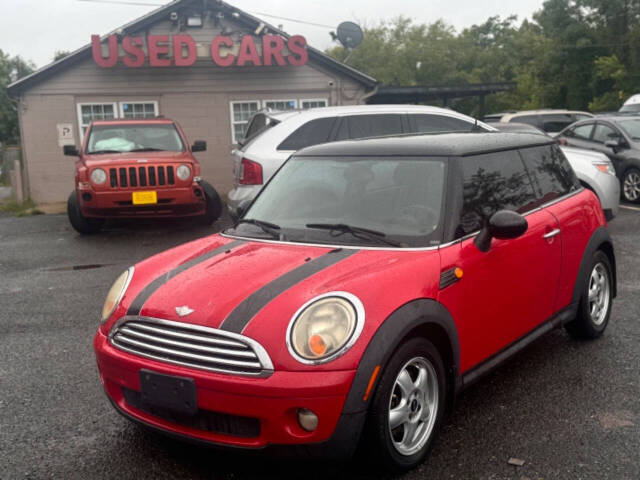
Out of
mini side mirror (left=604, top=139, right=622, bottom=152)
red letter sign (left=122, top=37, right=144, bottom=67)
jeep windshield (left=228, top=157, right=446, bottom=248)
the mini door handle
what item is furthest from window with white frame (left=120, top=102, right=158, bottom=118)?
the mini door handle

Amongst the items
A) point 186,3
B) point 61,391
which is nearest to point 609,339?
point 61,391

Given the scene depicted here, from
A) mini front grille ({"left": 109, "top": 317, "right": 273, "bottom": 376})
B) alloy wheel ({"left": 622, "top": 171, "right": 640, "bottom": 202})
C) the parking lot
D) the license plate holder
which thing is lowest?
the parking lot

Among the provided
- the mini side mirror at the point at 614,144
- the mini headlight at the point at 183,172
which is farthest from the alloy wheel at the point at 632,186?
the mini headlight at the point at 183,172

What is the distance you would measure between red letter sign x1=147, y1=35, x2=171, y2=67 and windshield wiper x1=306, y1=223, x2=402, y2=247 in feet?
44.0

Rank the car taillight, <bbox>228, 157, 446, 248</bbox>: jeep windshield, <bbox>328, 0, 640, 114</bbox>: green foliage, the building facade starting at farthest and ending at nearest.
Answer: <bbox>328, 0, 640, 114</bbox>: green foliage, the building facade, the car taillight, <bbox>228, 157, 446, 248</bbox>: jeep windshield

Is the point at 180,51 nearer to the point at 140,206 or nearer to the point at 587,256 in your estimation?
the point at 140,206

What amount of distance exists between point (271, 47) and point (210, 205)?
6.91 meters

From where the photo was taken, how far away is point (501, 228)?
3424 millimetres

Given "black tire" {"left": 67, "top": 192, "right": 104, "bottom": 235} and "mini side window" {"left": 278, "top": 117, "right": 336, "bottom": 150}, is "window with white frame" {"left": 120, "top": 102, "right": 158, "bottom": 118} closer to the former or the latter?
"black tire" {"left": 67, "top": 192, "right": 104, "bottom": 235}

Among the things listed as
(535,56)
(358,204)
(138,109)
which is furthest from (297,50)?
(535,56)

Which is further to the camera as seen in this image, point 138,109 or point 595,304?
point 138,109

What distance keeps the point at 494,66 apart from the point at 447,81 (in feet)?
15.4

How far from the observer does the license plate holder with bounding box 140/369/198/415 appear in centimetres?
281

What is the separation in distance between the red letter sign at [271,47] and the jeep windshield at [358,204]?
13.0 meters
